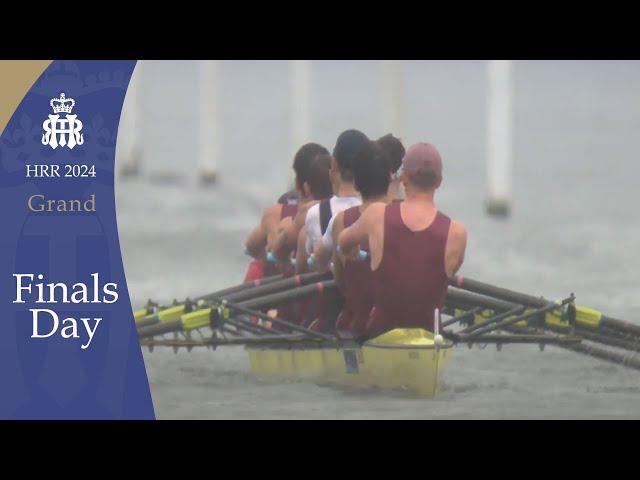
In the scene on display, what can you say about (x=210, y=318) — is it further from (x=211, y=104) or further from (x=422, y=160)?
(x=211, y=104)

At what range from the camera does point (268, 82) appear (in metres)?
73.7

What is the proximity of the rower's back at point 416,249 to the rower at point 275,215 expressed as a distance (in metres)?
1.73

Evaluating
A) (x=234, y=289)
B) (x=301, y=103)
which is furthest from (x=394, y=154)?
(x=301, y=103)

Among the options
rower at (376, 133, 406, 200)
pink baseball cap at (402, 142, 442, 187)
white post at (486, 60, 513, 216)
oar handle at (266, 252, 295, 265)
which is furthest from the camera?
white post at (486, 60, 513, 216)

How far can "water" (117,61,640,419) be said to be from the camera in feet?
46.7

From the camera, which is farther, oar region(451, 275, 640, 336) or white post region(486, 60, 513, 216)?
white post region(486, 60, 513, 216)

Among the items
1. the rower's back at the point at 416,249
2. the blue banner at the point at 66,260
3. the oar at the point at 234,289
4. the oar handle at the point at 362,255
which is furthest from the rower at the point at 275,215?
the blue banner at the point at 66,260

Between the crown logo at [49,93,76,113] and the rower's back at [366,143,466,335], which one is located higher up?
the crown logo at [49,93,76,113]

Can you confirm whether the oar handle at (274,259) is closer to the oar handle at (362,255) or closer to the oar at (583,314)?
the oar at (583,314)

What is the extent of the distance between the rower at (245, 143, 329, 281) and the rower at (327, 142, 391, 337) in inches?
44.1

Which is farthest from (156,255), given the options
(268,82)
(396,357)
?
(268,82)

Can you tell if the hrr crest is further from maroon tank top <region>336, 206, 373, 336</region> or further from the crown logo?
maroon tank top <region>336, 206, 373, 336</region>

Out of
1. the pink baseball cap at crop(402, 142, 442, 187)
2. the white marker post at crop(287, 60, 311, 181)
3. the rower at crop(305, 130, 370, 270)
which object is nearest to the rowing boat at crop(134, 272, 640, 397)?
the rower at crop(305, 130, 370, 270)

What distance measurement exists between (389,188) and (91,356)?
2.80 m
